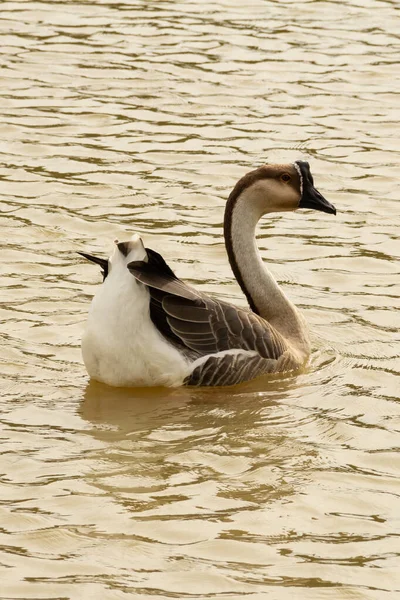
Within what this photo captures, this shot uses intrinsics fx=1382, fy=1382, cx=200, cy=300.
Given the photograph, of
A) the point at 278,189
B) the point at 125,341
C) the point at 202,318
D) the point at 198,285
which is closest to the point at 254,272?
the point at 278,189

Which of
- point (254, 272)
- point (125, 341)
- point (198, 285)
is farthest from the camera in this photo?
point (198, 285)

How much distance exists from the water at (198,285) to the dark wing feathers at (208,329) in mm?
208

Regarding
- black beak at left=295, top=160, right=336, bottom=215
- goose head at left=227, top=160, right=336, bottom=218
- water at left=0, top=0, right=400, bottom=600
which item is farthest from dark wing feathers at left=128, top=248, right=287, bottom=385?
black beak at left=295, top=160, right=336, bottom=215

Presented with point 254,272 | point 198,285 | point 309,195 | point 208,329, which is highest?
point 309,195

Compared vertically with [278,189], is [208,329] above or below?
below

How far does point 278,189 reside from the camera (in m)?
10.6

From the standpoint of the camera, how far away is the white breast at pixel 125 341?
919 centimetres

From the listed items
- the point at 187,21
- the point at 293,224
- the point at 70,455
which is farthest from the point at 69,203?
the point at 187,21

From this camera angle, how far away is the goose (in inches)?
364

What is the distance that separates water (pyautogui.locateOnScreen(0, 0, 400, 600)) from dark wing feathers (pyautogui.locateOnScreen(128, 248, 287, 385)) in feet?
0.68

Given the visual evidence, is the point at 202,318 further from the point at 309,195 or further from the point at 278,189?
the point at 309,195

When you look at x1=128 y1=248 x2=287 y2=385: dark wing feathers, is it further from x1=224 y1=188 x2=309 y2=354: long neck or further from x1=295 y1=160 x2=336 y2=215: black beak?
x1=295 y1=160 x2=336 y2=215: black beak

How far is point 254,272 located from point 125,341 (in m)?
1.65

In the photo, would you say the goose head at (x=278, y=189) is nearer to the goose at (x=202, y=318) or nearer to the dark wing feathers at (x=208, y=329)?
the goose at (x=202, y=318)
